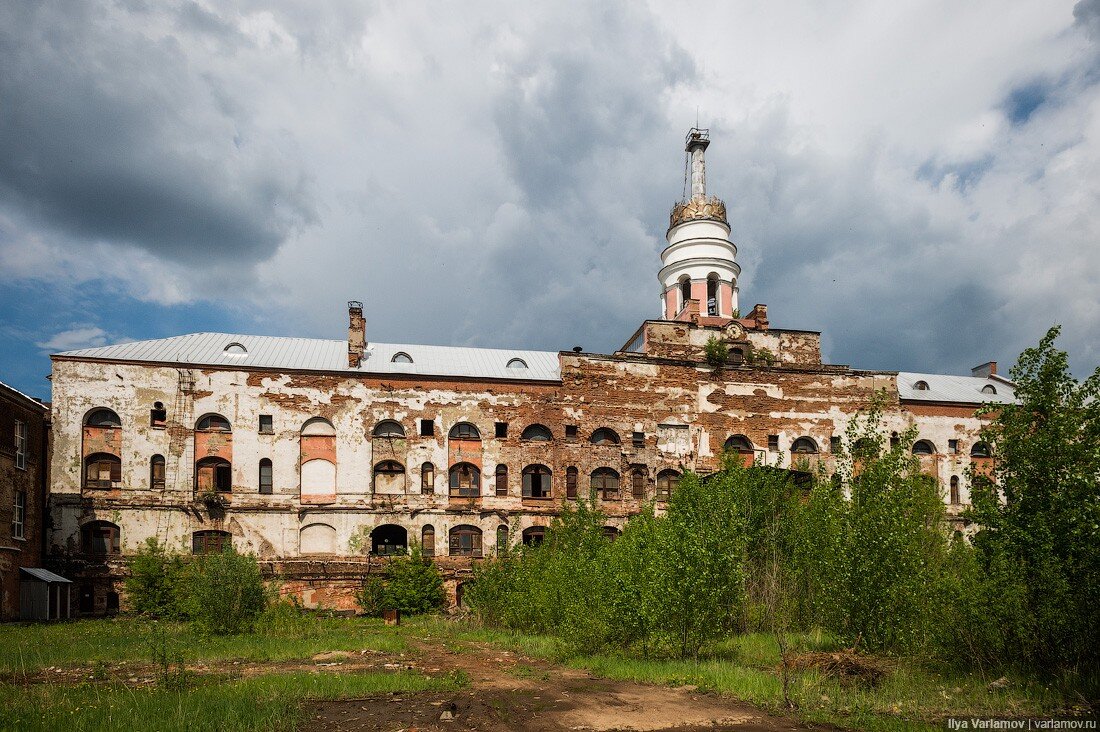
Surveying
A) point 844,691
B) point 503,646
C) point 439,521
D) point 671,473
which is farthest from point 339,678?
point 671,473

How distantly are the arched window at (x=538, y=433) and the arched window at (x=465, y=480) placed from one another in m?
2.87

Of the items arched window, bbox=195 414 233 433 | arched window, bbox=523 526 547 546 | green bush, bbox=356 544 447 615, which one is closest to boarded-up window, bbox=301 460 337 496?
arched window, bbox=195 414 233 433

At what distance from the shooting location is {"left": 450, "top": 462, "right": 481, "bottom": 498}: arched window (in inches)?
1278

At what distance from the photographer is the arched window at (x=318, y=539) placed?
1207 inches

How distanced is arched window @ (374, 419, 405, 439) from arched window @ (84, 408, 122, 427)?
10.3 metres

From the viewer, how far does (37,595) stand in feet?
85.2

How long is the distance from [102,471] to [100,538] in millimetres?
2651

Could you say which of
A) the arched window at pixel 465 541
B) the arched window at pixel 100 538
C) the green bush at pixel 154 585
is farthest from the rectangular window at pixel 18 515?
the arched window at pixel 465 541

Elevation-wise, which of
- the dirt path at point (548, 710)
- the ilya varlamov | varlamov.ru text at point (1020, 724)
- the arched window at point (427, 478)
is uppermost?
the arched window at point (427, 478)

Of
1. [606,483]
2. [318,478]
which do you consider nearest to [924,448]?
[606,483]

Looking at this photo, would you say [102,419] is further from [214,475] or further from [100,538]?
[214,475]

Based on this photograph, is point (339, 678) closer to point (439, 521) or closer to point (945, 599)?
point (945, 599)

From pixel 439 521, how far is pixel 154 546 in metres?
11.1

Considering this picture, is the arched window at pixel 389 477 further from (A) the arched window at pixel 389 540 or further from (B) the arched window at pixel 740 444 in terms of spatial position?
(B) the arched window at pixel 740 444
